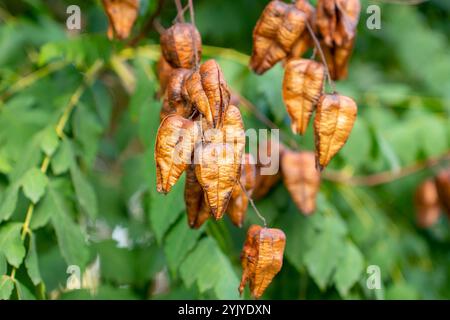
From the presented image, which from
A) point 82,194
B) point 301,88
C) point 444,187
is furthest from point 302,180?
point 444,187

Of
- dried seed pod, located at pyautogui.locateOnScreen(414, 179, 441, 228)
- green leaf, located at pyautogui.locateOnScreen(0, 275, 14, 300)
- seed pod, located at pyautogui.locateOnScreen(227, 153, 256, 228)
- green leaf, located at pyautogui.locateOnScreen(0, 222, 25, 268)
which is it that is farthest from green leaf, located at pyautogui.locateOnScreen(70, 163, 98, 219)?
dried seed pod, located at pyautogui.locateOnScreen(414, 179, 441, 228)

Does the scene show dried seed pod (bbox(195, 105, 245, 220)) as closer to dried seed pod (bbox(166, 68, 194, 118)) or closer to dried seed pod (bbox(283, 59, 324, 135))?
dried seed pod (bbox(166, 68, 194, 118))

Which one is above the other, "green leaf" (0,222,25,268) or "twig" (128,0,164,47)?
"twig" (128,0,164,47)

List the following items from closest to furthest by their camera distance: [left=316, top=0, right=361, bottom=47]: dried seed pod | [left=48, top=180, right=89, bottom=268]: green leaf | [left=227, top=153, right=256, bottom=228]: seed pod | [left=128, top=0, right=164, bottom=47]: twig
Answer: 1. [left=227, top=153, right=256, bottom=228]: seed pod
2. [left=316, top=0, right=361, bottom=47]: dried seed pod
3. [left=48, top=180, right=89, bottom=268]: green leaf
4. [left=128, top=0, right=164, bottom=47]: twig

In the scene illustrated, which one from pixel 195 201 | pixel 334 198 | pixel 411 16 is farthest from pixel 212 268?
pixel 411 16

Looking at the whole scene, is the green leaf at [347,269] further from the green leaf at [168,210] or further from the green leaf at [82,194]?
the green leaf at [82,194]

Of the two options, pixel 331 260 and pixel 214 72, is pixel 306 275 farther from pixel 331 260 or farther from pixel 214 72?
pixel 214 72

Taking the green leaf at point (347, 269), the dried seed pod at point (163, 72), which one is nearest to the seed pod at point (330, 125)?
the dried seed pod at point (163, 72)

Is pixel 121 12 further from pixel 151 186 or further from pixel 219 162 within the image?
pixel 219 162
